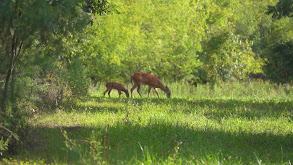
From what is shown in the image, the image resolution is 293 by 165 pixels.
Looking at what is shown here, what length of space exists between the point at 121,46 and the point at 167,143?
16.4 m

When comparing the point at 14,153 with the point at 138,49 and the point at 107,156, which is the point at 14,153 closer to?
the point at 107,156

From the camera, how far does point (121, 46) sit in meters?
24.9

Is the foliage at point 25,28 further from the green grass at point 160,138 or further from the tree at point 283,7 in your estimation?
the tree at point 283,7

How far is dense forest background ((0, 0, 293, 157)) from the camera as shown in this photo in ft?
24.6

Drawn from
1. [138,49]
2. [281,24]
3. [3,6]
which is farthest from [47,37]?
[281,24]

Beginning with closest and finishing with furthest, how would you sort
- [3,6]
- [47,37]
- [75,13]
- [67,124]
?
[3,6]
[75,13]
[47,37]
[67,124]

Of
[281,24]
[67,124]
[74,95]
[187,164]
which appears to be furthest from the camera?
[281,24]

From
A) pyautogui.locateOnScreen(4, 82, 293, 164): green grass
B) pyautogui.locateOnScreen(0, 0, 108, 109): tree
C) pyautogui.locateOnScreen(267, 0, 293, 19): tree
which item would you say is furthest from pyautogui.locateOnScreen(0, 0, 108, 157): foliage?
pyautogui.locateOnScreen(267, 0, 293, 19): tree

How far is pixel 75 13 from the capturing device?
7.39 m

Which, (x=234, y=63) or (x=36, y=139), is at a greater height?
(x=234, y=63)

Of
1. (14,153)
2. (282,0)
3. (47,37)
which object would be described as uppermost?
(282,0)

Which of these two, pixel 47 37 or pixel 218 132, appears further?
pixel 218 132

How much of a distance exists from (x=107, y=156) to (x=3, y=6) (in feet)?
8.63

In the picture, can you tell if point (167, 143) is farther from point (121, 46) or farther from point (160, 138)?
point (121, 46)
